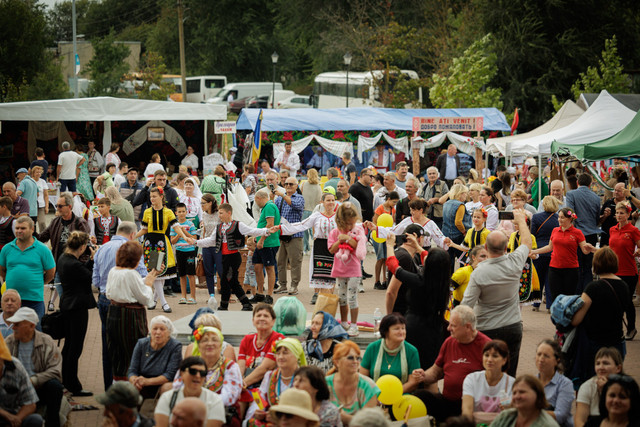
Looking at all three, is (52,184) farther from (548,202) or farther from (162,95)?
(162,95)

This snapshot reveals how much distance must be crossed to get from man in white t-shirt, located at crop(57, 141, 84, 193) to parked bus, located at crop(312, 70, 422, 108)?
22.5 meters

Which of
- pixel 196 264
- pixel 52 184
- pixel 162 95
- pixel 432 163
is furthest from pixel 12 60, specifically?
pixel 196 264

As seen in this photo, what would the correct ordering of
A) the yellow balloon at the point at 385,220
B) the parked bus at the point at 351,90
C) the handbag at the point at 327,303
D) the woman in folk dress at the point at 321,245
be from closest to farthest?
the handbag at the point at 327,303
the woman in folk dress at the point at 321,245
the yellow balloon at the point at 385,220
the parked bus at the point at 351,90

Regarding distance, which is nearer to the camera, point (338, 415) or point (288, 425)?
point (288, 425)

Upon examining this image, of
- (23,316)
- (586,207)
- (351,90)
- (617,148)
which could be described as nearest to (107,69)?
(351,90)

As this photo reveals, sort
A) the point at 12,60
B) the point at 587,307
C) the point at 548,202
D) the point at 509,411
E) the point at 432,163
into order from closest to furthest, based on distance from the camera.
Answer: the point at 509,411, the point at 587,307, the point at 548,202, the point at 432,163, the point at 12,60

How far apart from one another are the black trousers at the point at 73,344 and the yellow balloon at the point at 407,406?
3408mm

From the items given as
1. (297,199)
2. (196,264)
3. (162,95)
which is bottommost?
(196,264)

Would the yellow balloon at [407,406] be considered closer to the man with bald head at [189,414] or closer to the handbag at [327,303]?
the handbag at [327,303]

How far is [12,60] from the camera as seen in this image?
3497 centimetres

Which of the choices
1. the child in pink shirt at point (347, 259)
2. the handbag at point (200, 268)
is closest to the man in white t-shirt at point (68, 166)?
the handbag at point (200, 268)

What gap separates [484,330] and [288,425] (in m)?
2.68

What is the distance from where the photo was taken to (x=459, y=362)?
651cm

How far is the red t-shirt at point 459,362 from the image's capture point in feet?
21.2
